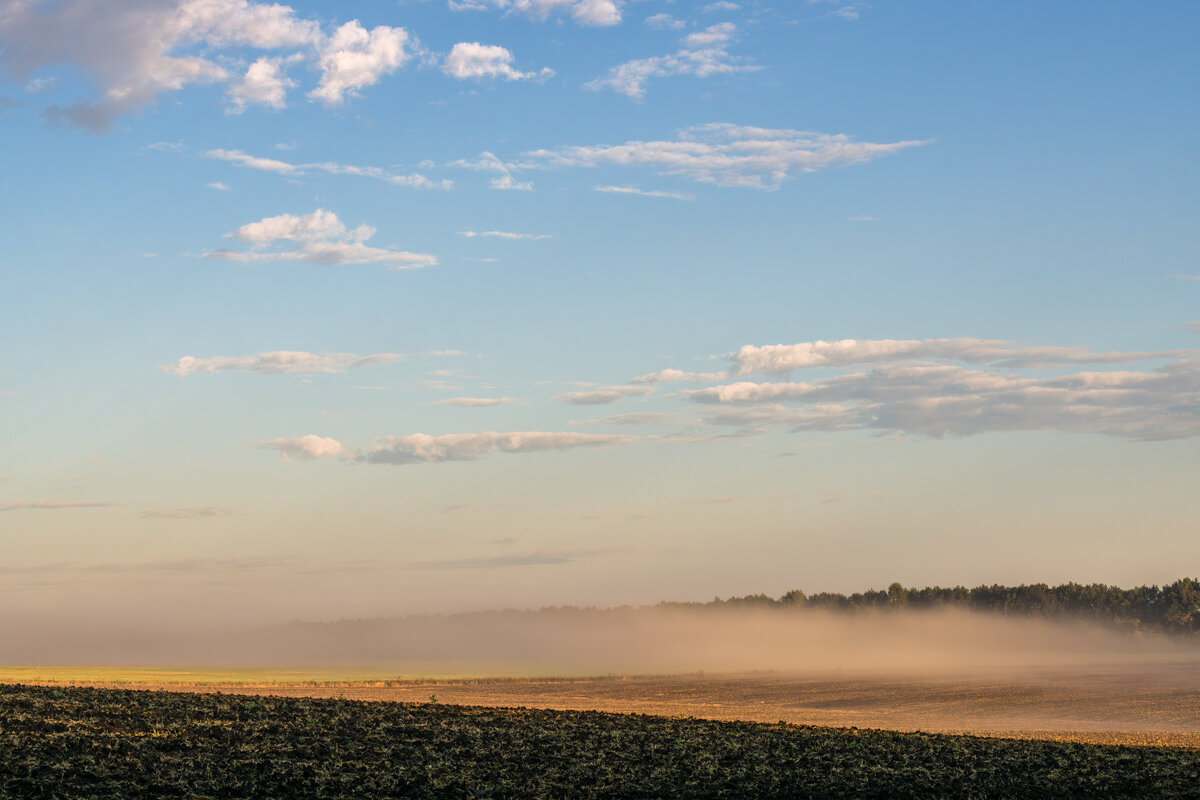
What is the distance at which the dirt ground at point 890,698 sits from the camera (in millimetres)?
54000

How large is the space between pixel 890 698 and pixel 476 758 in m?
57.4

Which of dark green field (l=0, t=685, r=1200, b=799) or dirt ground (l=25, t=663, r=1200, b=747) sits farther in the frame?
dirt ground (l=25, t=663, r=1200, b=747)

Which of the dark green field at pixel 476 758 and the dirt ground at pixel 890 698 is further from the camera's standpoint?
the dirt ground at pixel 890 698

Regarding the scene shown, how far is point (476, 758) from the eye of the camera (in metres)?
29.2

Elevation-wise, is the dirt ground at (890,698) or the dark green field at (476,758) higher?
the dark green field at (476,758)

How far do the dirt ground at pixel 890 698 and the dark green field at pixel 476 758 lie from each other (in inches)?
579

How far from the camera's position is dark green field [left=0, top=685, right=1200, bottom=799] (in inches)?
975

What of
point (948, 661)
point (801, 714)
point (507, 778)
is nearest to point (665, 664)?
point (948, 661)

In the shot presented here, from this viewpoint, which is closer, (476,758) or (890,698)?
(476,758)

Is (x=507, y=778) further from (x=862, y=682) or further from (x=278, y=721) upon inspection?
(x=862, y=682)

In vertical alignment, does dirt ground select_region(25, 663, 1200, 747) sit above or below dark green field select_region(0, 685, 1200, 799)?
below

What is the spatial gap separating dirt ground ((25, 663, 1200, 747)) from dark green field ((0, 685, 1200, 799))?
14.7 meters

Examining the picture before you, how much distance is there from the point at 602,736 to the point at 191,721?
13.0m

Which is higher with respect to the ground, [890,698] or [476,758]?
[476,758]
